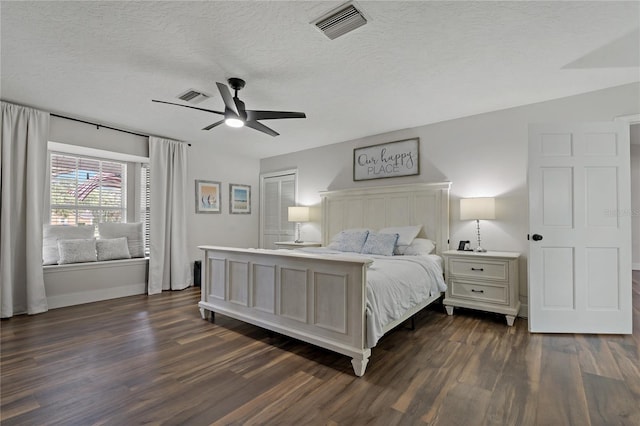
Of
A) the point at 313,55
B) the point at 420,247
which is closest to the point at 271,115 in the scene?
the point at 313,55

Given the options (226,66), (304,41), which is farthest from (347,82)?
(226,66)

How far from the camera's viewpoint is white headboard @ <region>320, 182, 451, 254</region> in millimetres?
4160

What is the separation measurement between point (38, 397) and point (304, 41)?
3001 mm

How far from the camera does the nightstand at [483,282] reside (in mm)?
3311

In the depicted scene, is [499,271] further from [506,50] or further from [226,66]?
[226,66]

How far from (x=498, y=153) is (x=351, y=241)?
84.3 inches

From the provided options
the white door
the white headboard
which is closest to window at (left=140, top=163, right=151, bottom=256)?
the white headboard

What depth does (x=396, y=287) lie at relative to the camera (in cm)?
270

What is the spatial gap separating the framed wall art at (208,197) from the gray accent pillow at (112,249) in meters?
1.26

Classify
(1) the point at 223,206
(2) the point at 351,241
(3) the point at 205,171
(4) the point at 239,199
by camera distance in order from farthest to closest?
(4) the point at 239,199
(1) the point at 223,206
(3) the point at 205,171
(2) the point at 351,241

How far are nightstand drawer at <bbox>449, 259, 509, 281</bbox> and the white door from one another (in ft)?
0.92

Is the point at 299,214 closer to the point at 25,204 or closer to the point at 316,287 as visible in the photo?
the point at 316,287

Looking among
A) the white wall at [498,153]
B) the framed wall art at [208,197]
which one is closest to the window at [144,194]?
the framed wall art at [208,197]

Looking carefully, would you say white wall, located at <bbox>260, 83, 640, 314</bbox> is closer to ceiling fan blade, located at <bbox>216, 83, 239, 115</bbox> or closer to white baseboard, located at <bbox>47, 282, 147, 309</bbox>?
ceiling fan blade, located at <bbox>216, 83, 239, 115</bbox>
